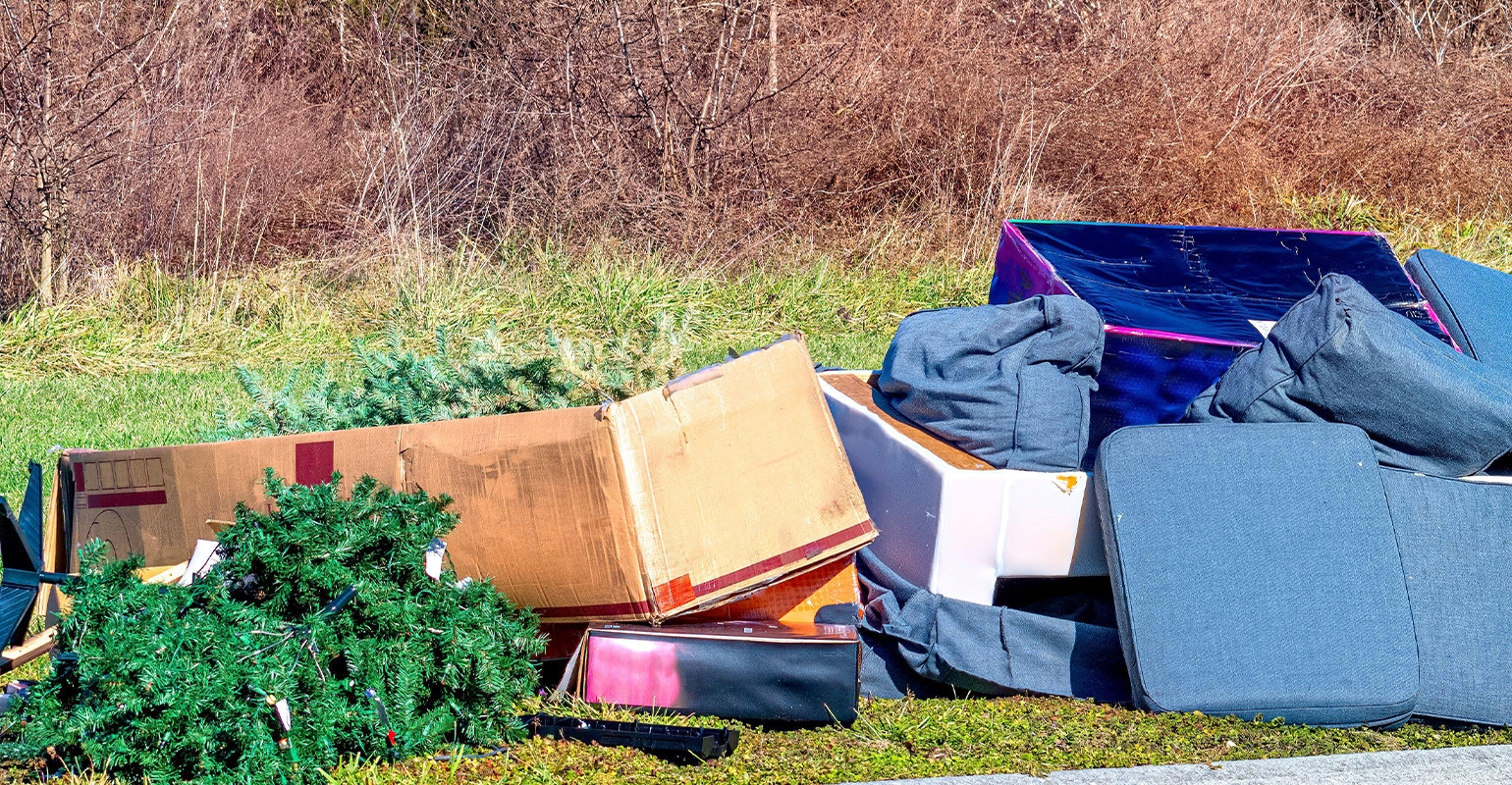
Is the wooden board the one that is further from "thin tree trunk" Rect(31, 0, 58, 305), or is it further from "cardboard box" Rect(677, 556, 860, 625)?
"thin tree trunk" Rect(31, 0, 58, 305)

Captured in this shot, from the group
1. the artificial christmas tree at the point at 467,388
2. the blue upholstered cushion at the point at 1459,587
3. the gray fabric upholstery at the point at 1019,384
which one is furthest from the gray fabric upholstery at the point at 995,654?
the artificial christmas tree at the point at 467,388

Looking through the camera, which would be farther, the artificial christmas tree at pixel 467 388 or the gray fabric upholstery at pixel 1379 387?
the artificial christmas tree at pixel 467 388

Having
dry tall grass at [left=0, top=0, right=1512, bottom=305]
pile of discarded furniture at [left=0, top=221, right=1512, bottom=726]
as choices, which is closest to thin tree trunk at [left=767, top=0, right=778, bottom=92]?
dry tall grass at [left=0, top=0, right=1512, bottom=305]

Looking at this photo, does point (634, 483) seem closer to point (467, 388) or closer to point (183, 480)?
point (467, 388)

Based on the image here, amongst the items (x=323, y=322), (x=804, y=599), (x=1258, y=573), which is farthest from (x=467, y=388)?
(x=323, y=322)

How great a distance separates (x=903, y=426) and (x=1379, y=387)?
4.56ft

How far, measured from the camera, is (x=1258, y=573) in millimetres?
2916

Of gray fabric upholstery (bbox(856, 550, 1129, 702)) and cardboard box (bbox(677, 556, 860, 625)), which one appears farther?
cardboard box (bbox(677, 556, 860, 625))

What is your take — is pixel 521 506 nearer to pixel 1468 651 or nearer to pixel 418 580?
pixel 418 580

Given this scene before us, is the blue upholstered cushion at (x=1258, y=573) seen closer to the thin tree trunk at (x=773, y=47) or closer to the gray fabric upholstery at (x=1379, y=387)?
the gray fabric upholstery at (x=1379, y=387)

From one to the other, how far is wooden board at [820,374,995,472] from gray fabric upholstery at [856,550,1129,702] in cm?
40

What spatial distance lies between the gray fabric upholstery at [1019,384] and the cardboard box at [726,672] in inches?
32.4

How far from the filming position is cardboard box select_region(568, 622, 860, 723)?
2861 mm

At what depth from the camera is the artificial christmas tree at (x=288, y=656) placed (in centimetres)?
240
